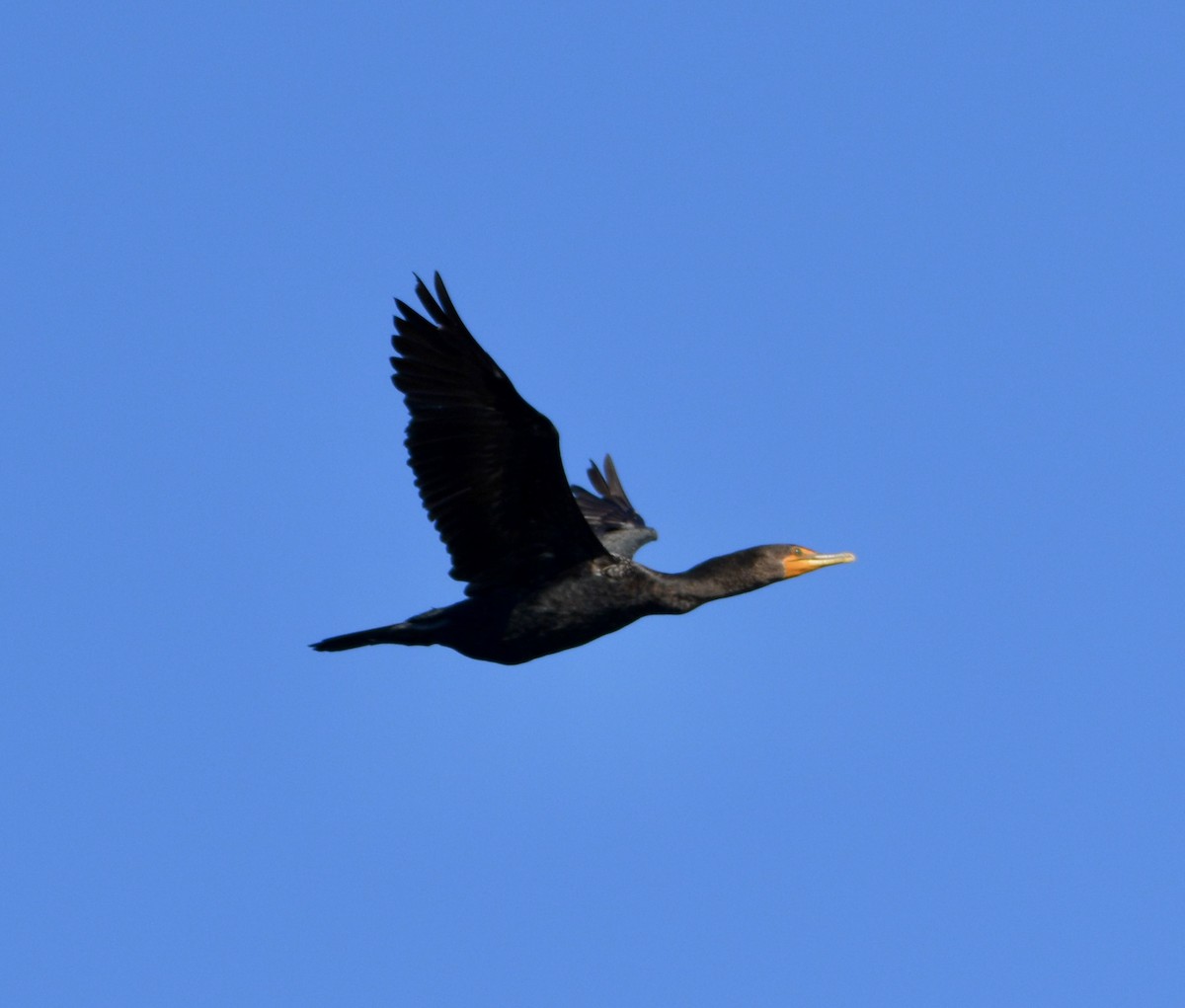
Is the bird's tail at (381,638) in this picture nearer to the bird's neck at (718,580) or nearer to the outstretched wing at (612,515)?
the bird's neck at (718,580)

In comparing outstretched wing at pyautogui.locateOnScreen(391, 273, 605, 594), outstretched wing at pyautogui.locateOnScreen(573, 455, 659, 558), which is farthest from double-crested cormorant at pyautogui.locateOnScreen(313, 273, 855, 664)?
outstretched wing at pyautogui.locateOnScreen(573, 455, 659, 558)

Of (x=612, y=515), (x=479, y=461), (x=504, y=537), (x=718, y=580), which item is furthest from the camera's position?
(x=612, y=515)

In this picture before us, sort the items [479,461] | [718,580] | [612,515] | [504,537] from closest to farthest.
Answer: [479,461], [504,537], [718,580], [612,515]

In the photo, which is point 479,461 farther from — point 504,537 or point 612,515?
point 612,515

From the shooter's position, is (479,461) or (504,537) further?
(504,537)

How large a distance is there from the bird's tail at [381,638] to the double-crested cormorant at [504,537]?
10 millimetres

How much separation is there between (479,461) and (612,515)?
4.54 m

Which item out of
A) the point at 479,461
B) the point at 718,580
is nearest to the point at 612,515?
the point at 718,580

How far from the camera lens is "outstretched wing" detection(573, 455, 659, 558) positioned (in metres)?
16.9

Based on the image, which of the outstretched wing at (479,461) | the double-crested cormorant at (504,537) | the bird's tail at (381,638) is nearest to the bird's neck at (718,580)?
the double-crested cormorant at (504,537)

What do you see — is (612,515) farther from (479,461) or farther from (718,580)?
(479,461)

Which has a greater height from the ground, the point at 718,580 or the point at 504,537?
the point at 504,537

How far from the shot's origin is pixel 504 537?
13.8m

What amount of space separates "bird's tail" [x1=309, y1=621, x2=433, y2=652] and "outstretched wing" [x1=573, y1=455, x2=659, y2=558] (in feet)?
9.55
